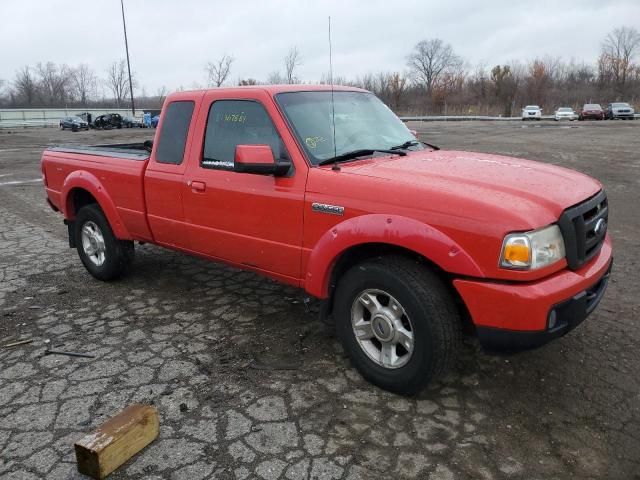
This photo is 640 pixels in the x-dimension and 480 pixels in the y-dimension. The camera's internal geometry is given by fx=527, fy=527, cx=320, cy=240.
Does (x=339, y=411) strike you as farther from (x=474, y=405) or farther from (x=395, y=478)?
(x=474, y=405)

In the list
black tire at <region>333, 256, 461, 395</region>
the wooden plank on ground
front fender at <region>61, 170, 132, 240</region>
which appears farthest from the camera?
front fender at <region>61, 170, 132, 240</region>

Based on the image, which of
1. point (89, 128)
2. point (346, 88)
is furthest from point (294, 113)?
point (89, 128)

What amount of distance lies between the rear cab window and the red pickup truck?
1 cm

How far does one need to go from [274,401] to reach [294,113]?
1.96 meters

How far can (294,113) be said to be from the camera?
3.74 meters

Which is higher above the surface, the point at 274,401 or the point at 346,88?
the point at 346,88

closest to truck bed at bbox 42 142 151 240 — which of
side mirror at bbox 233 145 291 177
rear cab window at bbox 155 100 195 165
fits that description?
rear cab window at bbox 155 100 195 165

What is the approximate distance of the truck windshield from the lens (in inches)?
145

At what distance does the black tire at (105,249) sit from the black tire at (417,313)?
290cm

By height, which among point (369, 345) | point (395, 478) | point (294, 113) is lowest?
point (395, 478)

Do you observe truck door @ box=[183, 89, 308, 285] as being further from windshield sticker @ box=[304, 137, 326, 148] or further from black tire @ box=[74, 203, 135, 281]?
black tire @ box=[74, 203, 135, 281]

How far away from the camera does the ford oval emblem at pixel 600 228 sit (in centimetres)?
320

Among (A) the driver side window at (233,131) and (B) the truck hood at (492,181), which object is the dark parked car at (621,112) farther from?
(A) the driver side window at (233,131)

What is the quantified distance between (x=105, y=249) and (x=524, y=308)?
412 cm
